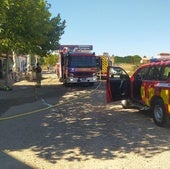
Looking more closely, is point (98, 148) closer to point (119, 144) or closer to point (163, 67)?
point (119, 144)

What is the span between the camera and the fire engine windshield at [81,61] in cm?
3067

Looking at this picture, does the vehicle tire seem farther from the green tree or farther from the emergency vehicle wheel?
the green tree

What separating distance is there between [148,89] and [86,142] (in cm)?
416

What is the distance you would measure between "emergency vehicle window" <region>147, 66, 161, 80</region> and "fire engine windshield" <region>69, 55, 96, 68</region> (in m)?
17.0

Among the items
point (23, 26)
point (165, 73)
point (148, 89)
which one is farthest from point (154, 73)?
point (23, 26)

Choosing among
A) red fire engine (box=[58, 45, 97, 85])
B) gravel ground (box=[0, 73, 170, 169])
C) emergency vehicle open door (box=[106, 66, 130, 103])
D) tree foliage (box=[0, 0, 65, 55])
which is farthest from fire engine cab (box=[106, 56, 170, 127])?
red fire engine (box=[58, 45, 97, 85])

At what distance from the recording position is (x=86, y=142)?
10.1 meters

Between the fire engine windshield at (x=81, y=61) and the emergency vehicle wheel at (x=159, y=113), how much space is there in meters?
17.9

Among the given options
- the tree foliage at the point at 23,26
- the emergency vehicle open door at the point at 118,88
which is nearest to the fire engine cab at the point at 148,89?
the emergency vehicle open door at the point at 118,88

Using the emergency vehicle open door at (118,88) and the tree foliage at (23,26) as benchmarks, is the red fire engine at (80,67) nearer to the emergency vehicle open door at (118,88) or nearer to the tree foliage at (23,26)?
the tree foliage at (23,26)

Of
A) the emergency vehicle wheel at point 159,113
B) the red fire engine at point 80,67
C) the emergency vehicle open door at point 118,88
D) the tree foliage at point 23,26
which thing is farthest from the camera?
the red fire engine at point 80,67

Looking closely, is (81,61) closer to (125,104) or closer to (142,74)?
(125,104)

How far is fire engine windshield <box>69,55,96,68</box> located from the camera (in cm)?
3067

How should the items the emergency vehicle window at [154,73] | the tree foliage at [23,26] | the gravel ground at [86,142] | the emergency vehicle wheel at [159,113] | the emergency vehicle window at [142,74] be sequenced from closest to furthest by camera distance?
the gravel ground at [86,142] < the emergency vehicle wheel at [159,113] < the emergency vehicle window at [154,73] < the emergency vehicle window at [142,74] < the tree foliage at [23,26]
